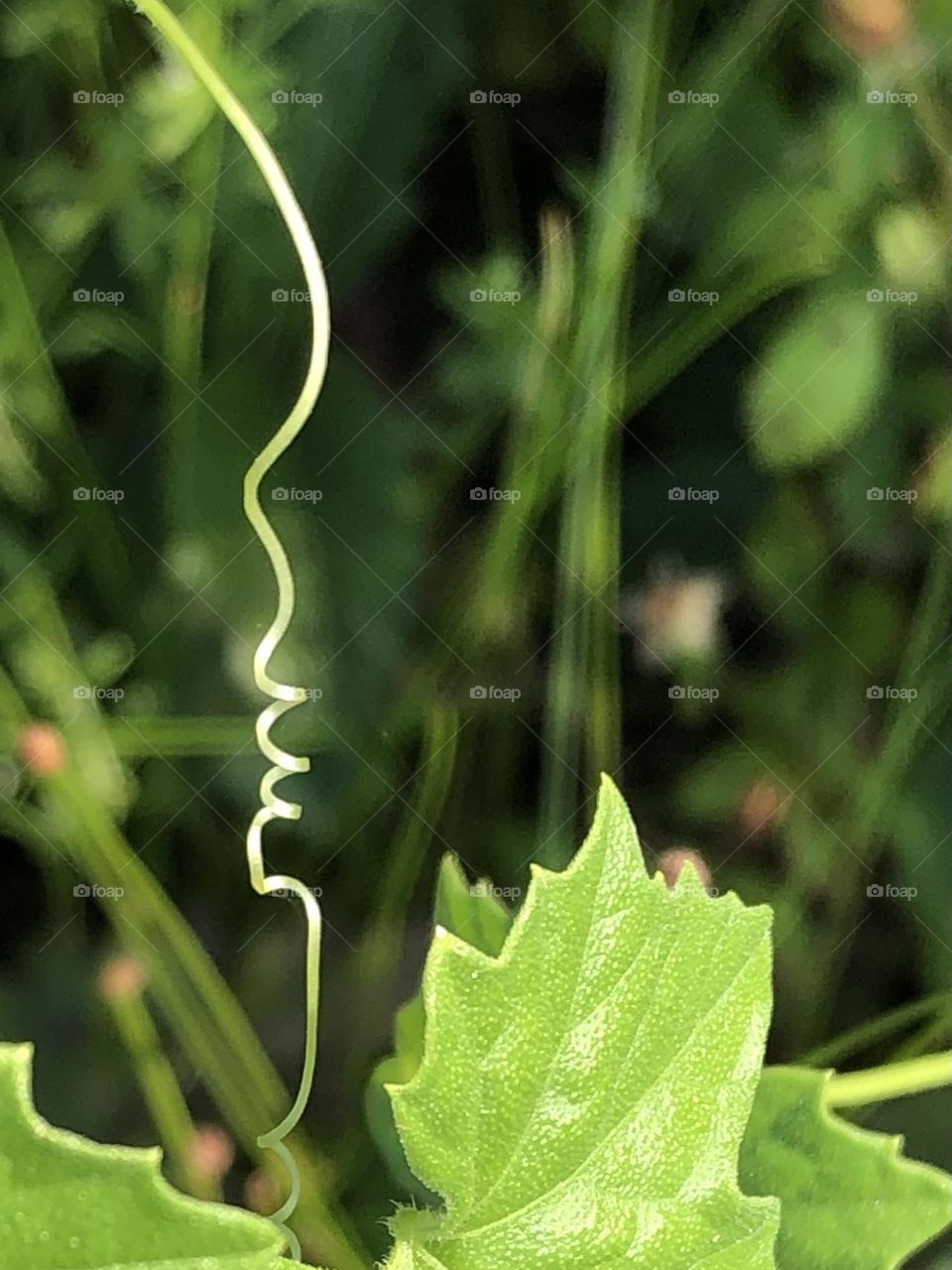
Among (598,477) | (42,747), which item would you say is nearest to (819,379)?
(598,477)

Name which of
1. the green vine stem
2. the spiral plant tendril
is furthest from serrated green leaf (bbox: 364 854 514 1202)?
the green vine stem

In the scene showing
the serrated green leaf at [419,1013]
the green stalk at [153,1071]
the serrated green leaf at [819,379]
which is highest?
the serrated green leaf at [819,379]

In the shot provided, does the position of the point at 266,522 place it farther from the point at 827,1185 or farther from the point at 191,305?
the point at 827,1185

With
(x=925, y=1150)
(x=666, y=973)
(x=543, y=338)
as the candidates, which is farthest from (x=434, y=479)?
(x=925, y=1150)

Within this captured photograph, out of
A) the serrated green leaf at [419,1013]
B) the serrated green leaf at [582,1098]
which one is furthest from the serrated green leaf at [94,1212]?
the serrated green leaf at [419,1013]

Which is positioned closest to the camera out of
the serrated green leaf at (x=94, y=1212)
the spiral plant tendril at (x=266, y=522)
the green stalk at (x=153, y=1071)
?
the serrated green leaf at (x=94, y=1212)

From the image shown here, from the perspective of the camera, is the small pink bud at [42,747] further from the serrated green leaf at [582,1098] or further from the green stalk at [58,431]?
the serrated green leaf at [582,1098]

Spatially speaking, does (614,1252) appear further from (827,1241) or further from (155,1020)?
(155,1020)

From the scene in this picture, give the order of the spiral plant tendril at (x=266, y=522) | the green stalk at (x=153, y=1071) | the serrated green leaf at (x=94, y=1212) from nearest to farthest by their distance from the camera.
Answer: the serrated green leaf at (x=94, y=1212), the spiral plant tendril at (x=266, y=522), the green stalk at (x=153, y=1071)
